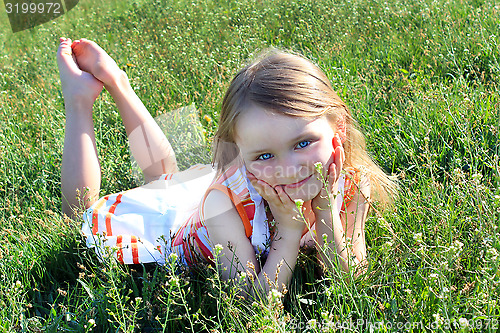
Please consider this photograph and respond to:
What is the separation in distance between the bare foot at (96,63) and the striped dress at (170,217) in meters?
0.71

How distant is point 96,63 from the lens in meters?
3.27

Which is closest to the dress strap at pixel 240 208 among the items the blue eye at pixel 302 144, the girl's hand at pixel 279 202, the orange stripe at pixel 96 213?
the girl's hand at pixel 279 202

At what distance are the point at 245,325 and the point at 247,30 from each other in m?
Answer: 3.63

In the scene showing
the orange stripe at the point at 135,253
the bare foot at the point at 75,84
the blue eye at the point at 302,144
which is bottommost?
the orange stripe at the point at 135,253

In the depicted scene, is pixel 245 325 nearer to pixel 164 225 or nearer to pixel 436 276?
pixel 436 276

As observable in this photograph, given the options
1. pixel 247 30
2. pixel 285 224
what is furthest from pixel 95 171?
pixel 247 30

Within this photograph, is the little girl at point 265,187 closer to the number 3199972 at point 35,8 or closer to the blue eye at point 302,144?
the blue eye at point 302,144

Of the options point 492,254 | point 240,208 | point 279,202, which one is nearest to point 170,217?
point 240,208

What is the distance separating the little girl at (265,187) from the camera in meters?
2.09

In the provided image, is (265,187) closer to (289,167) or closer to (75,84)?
(289,167)

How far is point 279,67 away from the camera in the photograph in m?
2.29

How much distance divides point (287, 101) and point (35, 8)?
19.9 ft

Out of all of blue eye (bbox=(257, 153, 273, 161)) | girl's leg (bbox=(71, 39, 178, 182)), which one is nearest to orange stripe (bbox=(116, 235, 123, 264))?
girl's leg (bbox=(71, 39, 178, 182))

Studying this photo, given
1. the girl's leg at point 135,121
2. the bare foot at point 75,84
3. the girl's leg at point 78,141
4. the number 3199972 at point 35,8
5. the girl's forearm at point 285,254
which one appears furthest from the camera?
the number 3199972 at point 35,8
